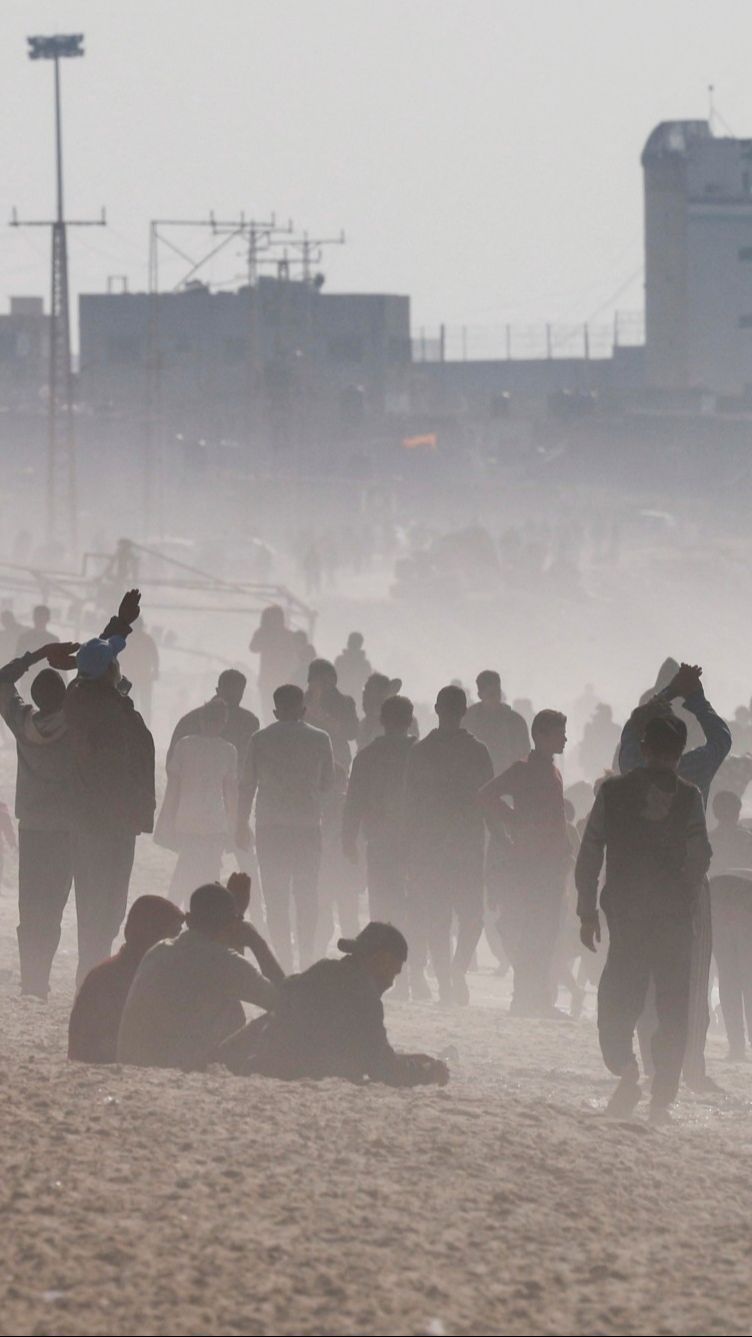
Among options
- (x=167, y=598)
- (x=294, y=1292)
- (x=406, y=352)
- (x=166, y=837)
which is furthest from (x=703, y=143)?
(x=294, y=1292)

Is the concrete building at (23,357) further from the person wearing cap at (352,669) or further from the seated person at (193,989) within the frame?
the seated person at (193,989)

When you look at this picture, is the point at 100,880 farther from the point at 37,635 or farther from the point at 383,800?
the point at 37,635

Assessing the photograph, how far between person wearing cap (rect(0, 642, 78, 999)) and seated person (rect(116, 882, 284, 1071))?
4.48 ft

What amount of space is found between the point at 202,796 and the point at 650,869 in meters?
4.23

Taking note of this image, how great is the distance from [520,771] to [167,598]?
42.7m

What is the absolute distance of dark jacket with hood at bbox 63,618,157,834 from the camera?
8.91 m

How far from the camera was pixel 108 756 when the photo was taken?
8984 millimetres

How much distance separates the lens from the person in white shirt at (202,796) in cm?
1150

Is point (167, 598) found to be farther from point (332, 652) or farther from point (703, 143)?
point (703, 143)

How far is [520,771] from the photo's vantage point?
35.2 feet

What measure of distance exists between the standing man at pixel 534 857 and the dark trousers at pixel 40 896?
1903 mm

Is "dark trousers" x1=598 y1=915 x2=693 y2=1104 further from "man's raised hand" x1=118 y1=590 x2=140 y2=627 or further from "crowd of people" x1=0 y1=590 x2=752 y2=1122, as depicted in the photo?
"man's raised hand" x1=118 y1=590 x2=140 y2=627

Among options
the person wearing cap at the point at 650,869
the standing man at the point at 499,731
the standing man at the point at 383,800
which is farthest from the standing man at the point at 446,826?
the person wearing cap at the point at 650,869

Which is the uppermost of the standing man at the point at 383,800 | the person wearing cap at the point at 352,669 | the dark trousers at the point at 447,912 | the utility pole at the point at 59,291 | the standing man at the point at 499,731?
the utility pole at the point at 59,291
